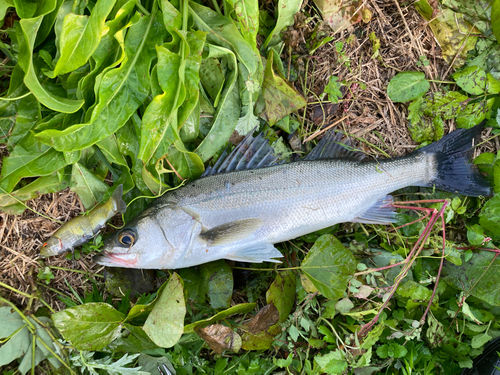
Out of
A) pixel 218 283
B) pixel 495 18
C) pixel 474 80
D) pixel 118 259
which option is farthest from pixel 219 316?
pixel 495 18

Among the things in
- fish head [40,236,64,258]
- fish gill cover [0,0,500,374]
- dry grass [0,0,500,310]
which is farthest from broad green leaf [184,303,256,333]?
fish head [40,236,64,258]

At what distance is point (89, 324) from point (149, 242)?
0.81 metres

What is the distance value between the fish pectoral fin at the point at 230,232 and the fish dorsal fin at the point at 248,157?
49 centimetres

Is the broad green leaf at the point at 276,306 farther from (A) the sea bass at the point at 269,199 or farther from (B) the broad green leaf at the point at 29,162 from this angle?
(B) the broad green leaf at the point at 29,162

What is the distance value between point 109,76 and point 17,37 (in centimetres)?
81

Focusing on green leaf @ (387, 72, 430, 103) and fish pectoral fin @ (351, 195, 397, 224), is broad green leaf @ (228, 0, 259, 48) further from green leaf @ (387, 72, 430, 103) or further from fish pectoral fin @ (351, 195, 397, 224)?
fish pectoral fin @ (351, 195, 397, 224)

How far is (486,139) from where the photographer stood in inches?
131

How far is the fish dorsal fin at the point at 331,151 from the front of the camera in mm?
3107

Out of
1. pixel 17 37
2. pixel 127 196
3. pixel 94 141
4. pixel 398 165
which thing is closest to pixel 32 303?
pixel 127 196

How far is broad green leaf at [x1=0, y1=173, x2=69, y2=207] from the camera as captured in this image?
2.77 meters

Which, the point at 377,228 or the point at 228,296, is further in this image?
the point at 377,228

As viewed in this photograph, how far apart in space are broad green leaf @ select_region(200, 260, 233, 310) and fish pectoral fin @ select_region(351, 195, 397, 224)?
1.26 meters

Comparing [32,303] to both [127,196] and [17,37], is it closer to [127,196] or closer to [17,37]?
[127,196]

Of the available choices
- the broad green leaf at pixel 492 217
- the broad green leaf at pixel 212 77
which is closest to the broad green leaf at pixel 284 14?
the broad green leaf at pixel 212 77
